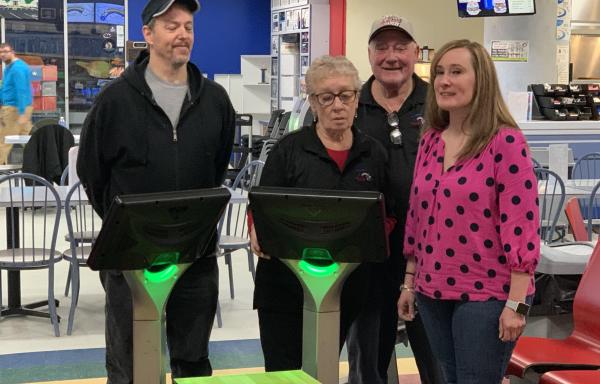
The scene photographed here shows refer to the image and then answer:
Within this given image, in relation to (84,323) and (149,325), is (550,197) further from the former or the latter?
(149,325)

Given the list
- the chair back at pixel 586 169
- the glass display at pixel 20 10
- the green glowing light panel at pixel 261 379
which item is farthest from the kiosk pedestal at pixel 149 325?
the glass display at pixel 20 10

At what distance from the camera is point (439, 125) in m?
2.71

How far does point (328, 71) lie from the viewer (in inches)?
110

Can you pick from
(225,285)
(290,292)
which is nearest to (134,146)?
(290,292)

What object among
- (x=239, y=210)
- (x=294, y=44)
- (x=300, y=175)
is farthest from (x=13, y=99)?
(x=300, y=175)

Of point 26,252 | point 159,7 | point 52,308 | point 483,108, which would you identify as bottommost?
point 52,308

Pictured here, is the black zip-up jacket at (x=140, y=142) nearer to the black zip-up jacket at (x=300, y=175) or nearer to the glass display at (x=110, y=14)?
the black zip-up jacket at (x=300, y=175)

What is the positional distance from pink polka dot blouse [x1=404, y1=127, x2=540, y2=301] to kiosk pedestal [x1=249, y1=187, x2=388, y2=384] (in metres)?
Result: 0.24

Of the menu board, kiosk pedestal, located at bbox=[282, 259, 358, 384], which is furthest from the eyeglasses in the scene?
the menu board

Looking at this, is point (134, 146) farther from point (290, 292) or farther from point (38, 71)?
point (38, 71)

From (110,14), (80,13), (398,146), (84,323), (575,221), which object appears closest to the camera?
(398,146)

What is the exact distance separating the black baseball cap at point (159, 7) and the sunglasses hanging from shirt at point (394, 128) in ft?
2.47

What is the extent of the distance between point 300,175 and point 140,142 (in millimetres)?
515

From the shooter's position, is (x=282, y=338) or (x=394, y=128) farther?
(x=394, y=128)
